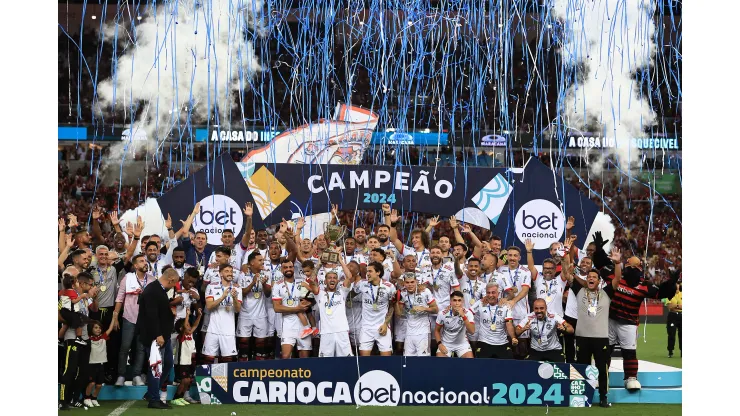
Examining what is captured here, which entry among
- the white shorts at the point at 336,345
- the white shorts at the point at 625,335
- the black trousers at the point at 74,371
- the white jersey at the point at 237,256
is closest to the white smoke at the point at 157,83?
the white jersey at the point at 237,256

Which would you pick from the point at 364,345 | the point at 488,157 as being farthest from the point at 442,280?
the point at 488,157

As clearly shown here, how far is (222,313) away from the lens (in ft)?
30.3

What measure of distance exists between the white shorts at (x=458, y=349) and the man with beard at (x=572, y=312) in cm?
110

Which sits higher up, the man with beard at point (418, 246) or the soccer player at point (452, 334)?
the man with beard at point (418, 246)

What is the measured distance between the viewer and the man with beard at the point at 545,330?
9344mm

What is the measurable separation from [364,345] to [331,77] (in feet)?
54.1

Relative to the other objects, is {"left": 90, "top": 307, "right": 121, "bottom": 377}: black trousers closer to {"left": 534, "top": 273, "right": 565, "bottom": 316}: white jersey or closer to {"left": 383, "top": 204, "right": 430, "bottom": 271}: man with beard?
{"left": 383, "top": 204, "right": 430, "bottom": 271}: man with beard

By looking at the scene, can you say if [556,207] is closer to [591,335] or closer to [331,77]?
[591,335]

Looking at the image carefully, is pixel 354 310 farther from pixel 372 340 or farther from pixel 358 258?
pixel 358 258

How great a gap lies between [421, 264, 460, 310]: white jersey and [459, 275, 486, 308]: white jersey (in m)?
0.13

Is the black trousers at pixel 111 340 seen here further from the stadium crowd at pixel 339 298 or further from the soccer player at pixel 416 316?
the soccer player at pixel 416 316

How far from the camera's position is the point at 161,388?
28.6 ft

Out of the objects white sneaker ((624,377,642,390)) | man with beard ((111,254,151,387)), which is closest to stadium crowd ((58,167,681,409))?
man with beard ((111,254,151,387))

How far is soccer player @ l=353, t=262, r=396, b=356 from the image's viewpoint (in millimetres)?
9367
